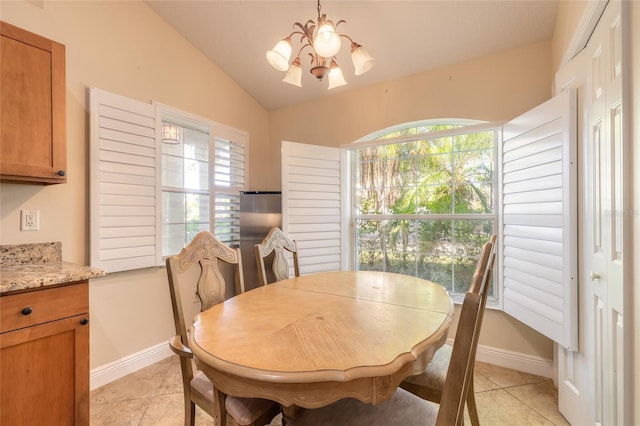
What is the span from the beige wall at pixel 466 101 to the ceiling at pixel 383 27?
9cm

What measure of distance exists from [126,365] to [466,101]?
11.5 feet

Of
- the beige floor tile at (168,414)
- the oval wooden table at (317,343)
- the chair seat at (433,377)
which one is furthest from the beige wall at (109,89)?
the chair seat at (433,377)

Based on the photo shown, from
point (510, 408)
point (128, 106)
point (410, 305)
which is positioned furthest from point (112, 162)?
point (510, 408)

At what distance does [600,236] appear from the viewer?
1443 mm

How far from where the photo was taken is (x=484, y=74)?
251 cm

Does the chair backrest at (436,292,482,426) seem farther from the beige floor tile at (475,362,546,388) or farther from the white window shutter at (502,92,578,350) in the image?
the beige floor tile at (475,362,546,388)

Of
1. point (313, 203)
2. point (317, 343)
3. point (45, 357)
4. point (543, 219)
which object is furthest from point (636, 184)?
point (45, 357)

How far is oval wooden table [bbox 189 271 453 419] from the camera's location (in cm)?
85

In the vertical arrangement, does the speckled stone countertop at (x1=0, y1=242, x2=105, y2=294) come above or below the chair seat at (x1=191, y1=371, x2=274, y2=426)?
above

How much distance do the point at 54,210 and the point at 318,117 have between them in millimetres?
2474

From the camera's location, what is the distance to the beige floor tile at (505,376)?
2195mm

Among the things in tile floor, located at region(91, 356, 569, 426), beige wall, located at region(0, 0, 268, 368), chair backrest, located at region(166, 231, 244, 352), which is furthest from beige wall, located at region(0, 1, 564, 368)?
chair backrest, located at region(166, 231, 244, 352)

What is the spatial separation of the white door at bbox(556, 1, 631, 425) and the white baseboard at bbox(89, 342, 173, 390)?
2939mm

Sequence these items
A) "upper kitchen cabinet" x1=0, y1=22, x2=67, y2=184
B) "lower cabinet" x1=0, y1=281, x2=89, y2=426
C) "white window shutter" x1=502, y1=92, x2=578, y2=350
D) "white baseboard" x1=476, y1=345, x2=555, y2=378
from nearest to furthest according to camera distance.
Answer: "lower cabinet" x1=0, y1=281, x2=89, y2=426 → "upper kitchen cabinet" x1=0, y1=22, x2=67, y2=184 → "white window shutter" x1=502, y1=92, x2=578, y2=350 → "white baseboard" x1=476, y1=345, x2=555, y2=378
